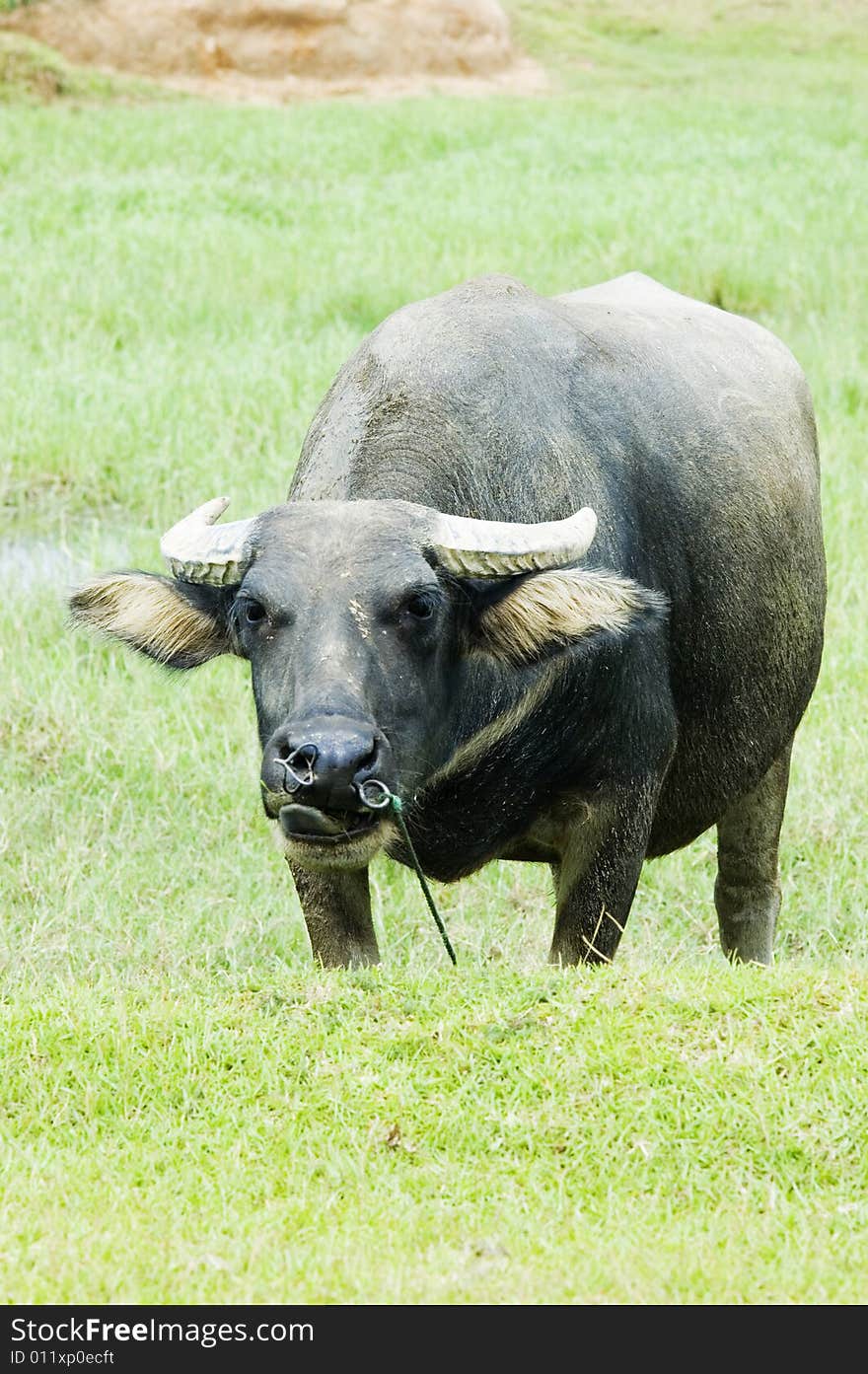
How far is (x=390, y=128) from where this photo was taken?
2003 centimetres

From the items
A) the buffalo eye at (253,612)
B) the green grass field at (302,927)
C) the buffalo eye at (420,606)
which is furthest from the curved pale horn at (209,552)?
the green grass field at (302,927)

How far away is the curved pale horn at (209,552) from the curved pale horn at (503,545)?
1.57 ft

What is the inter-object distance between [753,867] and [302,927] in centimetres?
165

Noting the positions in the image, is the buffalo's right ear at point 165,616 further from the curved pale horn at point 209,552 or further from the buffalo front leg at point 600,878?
the buffalo front leg at point 600,878

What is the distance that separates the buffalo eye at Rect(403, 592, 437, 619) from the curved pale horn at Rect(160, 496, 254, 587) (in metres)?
0.44

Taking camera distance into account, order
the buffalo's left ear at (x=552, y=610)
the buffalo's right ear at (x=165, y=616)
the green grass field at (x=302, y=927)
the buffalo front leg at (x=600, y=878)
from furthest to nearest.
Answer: the buffalo front leg at (x=600, y=878), the buffalo's right ear at (x=165, y=616), the buffalo's left ear at (x=552, y=610), the green grass field at (x=302, y=927)

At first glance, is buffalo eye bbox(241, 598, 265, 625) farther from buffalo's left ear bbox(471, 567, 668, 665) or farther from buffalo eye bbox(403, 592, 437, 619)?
buffalo's left ear bbox(471, 567, 668, 665)

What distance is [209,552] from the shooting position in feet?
15.4

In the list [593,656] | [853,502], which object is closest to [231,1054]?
[593,656]

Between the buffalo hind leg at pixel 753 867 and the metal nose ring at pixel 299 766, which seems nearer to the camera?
the metal nose ring at pixel 299 766

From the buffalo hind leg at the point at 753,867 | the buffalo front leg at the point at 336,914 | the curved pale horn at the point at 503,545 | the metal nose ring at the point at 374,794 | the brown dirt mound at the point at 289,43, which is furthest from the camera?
the brown dirt mound at the point at 289,43

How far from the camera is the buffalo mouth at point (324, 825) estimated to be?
4.19m

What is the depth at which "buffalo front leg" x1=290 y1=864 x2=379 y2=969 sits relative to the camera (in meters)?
5.20

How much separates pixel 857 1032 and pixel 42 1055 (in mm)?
1804
